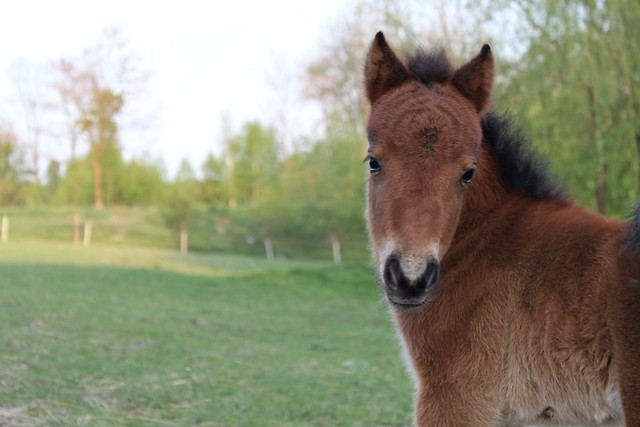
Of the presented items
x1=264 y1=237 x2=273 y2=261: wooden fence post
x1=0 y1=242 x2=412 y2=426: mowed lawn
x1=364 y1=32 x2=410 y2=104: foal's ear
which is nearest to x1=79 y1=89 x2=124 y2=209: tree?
x1=264 y1=237 x2=273 y2=261: wooden fence post

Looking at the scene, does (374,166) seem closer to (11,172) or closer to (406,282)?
(406,282)

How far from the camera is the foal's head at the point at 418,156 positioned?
296 cm

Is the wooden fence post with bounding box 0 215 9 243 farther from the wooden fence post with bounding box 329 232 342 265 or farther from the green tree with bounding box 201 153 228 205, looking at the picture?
the green tree with bounding box 201 153 228 205

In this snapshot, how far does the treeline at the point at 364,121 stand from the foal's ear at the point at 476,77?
87 centimetres

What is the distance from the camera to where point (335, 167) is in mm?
29109

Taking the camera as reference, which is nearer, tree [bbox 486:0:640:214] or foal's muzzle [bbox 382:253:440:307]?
foal's muzzle [bbox 382:253:440:307]

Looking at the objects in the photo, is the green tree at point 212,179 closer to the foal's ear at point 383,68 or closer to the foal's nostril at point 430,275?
the foal's ear at point 383,68

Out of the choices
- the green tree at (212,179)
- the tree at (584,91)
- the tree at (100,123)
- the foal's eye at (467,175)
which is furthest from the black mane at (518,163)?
the green tree at (212,179)

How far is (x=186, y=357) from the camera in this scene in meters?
8.66

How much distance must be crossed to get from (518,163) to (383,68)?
89cm

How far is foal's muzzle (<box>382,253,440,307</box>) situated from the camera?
9.43 feet

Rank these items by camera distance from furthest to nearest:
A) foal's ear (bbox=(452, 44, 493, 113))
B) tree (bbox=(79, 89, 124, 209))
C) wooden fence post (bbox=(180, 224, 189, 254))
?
tree (bbox=(79, 89, 124, 209))
wooden fence post (bbox=(180, 224, 189, 254))
foal's ear (bbox=(452, 44, 493, 113))

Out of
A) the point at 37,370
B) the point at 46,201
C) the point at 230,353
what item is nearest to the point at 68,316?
the point at 230,353

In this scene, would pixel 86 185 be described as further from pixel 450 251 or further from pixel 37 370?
pixel 450 251
